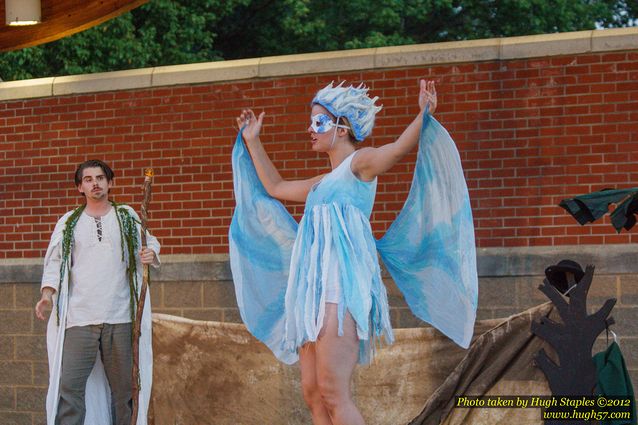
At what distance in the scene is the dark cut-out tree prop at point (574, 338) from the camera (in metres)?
6.80

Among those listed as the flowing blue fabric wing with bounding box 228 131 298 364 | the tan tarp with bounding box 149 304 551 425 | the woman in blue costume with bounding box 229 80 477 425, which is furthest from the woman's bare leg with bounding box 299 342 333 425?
the tan tarp with bounding box 149 304 551 425

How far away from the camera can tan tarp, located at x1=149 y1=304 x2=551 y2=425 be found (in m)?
7.66

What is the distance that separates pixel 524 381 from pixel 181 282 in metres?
3.71

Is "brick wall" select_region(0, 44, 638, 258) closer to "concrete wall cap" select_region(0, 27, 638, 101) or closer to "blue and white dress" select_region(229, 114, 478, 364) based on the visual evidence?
"concrete wall cap" select_region(0, 27, 638, 101)

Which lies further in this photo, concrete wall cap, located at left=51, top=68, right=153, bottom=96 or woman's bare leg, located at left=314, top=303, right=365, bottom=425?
concrete wall cap, located at left=51, top=68, right=153, bottom=96

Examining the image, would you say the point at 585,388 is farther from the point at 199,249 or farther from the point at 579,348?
the point at 199,249

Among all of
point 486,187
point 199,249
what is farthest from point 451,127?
point 199,249

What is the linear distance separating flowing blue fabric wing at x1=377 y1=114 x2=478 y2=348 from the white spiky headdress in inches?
12.5

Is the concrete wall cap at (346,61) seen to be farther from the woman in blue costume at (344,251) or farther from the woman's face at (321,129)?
the woman's face at (321,129)

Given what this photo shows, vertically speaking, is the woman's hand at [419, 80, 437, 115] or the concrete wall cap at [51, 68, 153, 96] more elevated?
the concrete wall cap at [51, 68, 153, 96]

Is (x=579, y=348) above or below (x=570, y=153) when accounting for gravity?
below

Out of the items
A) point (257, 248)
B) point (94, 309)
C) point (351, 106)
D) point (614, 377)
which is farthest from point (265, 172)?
point (614, 377)

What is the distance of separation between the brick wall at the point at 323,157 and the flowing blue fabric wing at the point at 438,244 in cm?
297

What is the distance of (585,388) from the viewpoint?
677cm
